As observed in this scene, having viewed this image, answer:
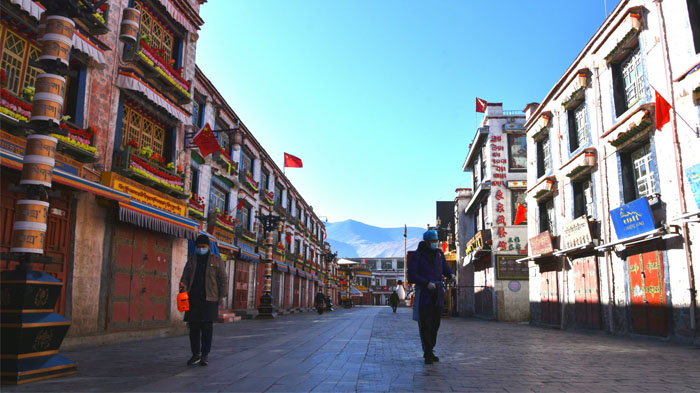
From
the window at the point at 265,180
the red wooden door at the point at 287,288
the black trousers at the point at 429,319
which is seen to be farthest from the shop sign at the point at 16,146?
the red wooden door at the point at 287,288

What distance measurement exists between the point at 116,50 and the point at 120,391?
366 inches

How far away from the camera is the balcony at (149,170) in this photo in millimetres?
11078

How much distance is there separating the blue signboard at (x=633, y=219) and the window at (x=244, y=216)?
1776cm

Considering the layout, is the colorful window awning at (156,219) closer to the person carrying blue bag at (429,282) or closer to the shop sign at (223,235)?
the shop sign at (223,235)

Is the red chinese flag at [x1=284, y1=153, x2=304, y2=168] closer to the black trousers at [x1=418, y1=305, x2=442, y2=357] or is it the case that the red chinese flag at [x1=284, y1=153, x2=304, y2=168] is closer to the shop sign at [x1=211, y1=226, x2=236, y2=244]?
the shop sign at [x1=211, y1=226, x2=236, y2=244]

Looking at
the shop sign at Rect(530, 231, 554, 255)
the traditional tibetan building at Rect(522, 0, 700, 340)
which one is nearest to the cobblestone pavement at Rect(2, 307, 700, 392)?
the traditional tibetan building at Rect(522, 0, 700, 340)

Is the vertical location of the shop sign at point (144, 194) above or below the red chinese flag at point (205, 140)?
below

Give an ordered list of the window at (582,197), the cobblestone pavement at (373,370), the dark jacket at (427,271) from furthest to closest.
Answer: the window at (582,197) → the dark jacket at (427,271) → the cobblestone pavement at (373,370)

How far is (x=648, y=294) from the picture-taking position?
12.0 m

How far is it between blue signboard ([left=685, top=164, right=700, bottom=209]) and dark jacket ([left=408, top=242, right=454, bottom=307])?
6072mm

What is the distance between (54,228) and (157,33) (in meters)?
7.07

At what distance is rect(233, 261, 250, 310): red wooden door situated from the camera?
2325 cm

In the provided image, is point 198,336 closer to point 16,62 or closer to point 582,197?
point 16,62

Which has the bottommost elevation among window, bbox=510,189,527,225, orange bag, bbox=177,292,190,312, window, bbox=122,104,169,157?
orange bag, bbox=177,292,190,312
